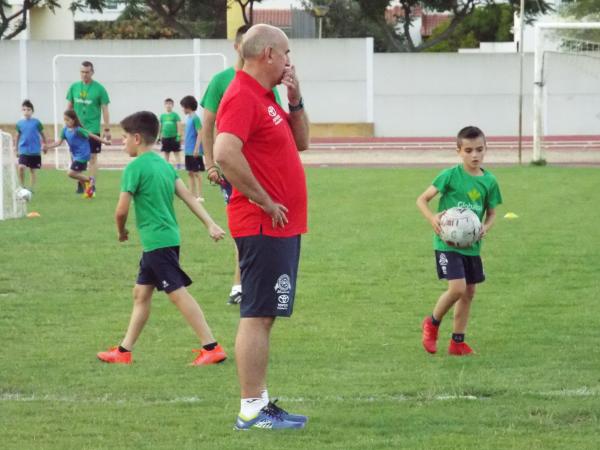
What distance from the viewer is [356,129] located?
42.5 m

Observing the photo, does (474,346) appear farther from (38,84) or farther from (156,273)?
(38,84)

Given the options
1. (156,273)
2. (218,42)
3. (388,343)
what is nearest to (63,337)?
(156,273)

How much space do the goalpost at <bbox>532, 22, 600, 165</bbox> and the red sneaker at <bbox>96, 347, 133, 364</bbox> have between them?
806 inches

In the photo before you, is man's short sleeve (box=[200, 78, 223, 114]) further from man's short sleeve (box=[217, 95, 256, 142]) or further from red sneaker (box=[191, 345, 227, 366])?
man's short sleeve (box=[217, 95, 256, 142])

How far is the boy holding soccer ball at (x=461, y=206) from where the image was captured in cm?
841

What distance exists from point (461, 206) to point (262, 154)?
2.56m

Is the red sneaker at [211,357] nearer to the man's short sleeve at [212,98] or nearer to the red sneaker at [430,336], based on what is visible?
the red sneaker at [430,336]

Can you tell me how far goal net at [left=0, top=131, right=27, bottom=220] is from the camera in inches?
702

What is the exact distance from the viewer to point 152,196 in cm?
810

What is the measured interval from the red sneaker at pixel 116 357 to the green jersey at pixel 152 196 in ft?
2.34

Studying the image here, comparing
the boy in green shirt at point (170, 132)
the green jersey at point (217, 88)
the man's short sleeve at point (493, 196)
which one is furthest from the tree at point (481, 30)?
the man's short sleeve at point (493, 196)

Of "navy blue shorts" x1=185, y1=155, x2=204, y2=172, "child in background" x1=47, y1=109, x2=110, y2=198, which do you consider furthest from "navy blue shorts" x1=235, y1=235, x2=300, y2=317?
"child in background" x1=47, y1=109, x2=110, y2=198

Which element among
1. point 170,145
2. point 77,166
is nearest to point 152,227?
point 77,166

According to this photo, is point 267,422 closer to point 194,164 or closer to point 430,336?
point 430,336
